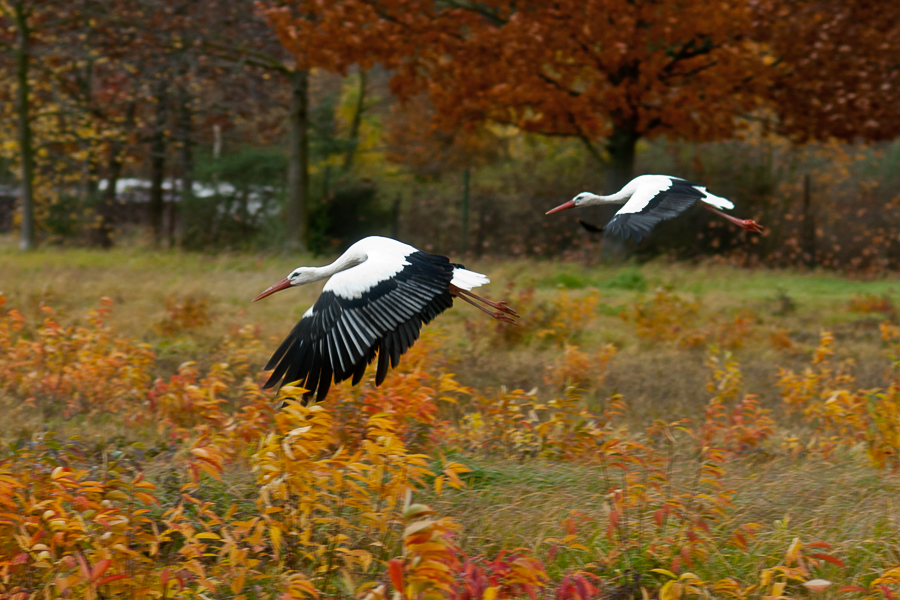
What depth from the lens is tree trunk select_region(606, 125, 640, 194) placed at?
14.0 m

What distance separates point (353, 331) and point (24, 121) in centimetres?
1397

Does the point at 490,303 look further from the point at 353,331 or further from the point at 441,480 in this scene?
the point at 441,480

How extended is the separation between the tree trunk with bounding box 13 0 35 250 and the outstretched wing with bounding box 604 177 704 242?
13.4 m

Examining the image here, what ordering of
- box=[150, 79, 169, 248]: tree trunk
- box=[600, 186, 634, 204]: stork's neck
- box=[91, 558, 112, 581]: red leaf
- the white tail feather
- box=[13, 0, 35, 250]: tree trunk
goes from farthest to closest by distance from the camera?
box=[150, 79, 169, 248]: tree trunk < box=[13, 0, 35, 250]: tree trunk < box=[600, 186, 634, 204]: stork's neck < the white tail feather < box=[91, 558, 112, 581]: red leaf

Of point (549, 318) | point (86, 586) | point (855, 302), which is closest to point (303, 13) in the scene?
point (549, 318)

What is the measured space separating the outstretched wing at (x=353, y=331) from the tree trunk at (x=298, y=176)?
12015mm

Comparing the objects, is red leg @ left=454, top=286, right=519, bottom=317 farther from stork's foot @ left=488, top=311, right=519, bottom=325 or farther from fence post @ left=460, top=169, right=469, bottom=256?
fence post @ left=460, top=169, right=469, bottom=256

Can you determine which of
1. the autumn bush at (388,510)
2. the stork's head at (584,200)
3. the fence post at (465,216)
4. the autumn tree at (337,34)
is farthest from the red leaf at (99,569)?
the fence post at (465,216)

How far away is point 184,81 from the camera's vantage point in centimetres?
1563

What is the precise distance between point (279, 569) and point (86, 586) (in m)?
0.65

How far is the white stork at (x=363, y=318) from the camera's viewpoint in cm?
348

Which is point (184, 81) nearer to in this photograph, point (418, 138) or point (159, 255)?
point (159, 255)

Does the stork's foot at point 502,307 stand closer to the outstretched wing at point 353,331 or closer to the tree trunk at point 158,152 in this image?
the outstretched wing at point 353,331

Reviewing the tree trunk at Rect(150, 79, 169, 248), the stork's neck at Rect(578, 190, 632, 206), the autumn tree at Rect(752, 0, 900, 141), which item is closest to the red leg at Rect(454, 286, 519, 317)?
the stork's neck at Rect(578, 190, 632, 206)
